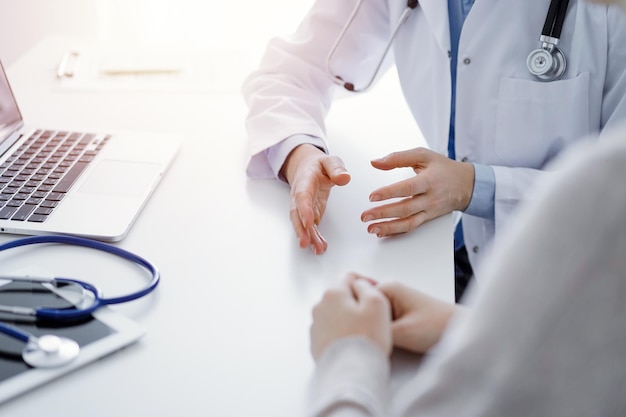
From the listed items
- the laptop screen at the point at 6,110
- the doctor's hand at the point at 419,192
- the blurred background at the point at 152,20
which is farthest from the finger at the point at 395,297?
the blurred background at the point at 152,20

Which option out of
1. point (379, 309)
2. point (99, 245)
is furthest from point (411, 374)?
point (99, 245)

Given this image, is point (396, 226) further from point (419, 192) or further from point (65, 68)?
point (65, 68)

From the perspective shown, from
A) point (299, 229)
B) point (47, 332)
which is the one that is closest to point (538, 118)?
point (299, 229)

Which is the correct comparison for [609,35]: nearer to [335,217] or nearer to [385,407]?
[335,217]

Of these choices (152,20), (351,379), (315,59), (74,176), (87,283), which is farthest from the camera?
(152,20)

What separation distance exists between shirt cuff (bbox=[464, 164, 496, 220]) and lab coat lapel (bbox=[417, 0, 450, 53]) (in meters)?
0.23

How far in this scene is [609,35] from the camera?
1.06 meters

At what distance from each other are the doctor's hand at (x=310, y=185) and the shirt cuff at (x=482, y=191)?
19 cm

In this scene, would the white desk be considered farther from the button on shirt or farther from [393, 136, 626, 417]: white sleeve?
[393, 136, 626, 417]: white sleeve

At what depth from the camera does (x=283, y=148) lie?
3.59 feet

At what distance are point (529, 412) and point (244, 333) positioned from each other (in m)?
0.34

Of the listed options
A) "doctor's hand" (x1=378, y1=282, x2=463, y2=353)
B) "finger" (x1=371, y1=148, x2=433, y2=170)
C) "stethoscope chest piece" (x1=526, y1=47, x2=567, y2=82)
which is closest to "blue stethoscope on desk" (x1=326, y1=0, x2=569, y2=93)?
"stethoscope chest piece" (x1=526, y1=47, x2=567, y2=82)

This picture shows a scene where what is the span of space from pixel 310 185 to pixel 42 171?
392 millimetres

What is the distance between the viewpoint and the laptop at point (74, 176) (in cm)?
95
